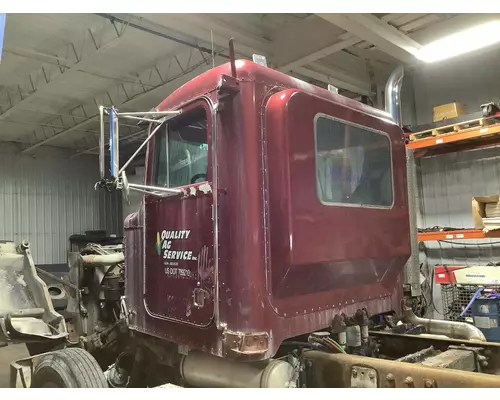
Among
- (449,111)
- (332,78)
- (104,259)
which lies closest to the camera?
(104,259)

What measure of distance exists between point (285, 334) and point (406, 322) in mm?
1425

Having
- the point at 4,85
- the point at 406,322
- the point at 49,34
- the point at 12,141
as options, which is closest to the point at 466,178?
the point at 406,322

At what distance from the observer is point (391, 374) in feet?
7.64

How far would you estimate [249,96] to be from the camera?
7.82 ft

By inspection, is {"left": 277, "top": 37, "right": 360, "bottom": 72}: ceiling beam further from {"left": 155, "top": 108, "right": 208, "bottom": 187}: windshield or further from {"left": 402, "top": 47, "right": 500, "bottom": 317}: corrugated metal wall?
{"left": 155, "top": 108, "right": 208, "bottom": 187}: windshield

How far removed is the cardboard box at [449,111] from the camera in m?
6.38

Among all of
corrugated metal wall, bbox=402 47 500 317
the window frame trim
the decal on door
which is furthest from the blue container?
the decal on door

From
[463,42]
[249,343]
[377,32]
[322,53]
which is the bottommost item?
[249,343]

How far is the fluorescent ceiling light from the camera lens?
450cm

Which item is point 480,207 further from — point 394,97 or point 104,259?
point 104,259

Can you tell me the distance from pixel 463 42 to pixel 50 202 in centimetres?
1177

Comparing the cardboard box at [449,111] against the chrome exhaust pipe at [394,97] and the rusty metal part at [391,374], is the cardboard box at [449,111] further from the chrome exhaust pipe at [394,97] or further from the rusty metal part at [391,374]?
the rusty metal part at [391,374]

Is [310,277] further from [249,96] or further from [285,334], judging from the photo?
[249,96]

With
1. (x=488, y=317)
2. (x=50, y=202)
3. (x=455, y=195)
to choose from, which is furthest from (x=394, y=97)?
(x=50, y=202)
